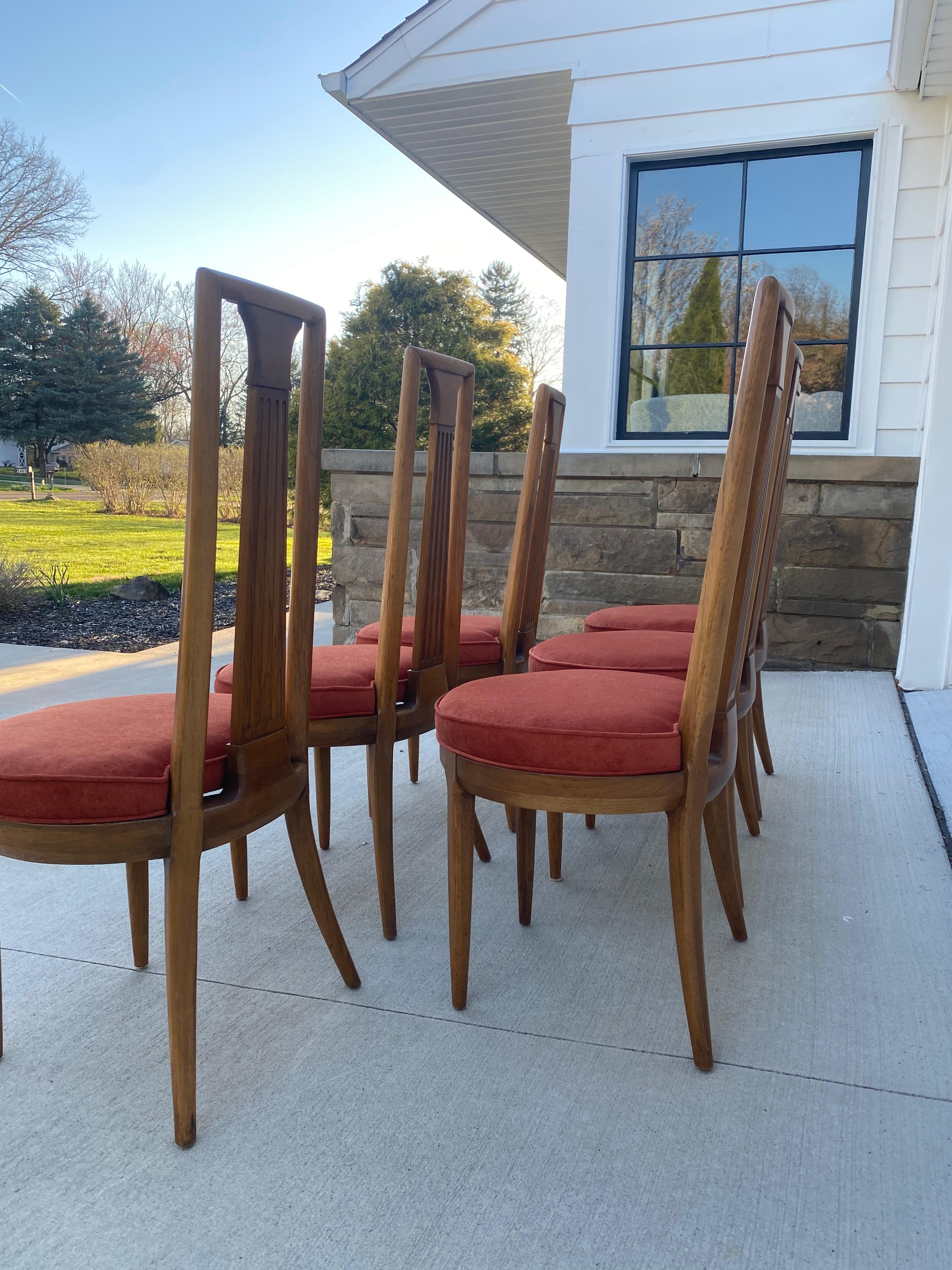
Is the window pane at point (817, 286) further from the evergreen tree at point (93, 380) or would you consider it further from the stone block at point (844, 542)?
the evergreen tree at point (93, 380)

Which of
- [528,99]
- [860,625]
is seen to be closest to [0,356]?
[528,99]

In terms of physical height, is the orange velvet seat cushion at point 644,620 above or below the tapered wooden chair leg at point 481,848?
above

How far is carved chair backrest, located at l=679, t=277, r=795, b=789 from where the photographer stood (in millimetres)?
1207

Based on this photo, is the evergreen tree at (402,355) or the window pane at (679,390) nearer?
the window pane at (679,390)

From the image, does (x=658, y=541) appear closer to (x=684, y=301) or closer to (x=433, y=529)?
(x=684, y=301)

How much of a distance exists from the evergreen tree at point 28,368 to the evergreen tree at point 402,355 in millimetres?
4698

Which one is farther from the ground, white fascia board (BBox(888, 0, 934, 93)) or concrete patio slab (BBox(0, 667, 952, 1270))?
white fascia board (BBox(888, 0, 934, 93))

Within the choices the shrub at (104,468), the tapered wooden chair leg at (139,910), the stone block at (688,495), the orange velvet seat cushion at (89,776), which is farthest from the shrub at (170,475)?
the orange velvet seat cushion at (89,776)

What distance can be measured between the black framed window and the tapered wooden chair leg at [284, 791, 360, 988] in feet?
11.0

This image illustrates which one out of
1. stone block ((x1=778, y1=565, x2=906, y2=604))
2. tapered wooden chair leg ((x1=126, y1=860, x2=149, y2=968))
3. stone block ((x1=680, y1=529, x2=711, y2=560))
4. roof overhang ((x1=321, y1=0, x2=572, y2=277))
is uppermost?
roof overhang ((x1=321, y1=0, x2=572, y2=277))

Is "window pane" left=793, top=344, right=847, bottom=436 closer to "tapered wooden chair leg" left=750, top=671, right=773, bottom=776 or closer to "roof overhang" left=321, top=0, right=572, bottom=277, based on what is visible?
"roof overhang" left=321, top=0, right=572, bottom=277

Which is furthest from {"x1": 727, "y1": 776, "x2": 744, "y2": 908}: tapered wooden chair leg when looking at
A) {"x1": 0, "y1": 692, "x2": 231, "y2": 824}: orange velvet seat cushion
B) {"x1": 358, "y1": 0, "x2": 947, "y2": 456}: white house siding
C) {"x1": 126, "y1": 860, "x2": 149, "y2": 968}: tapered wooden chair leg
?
{"x1": 358, "y1": 0, "x2": 947, "y2": 456}: white house siding

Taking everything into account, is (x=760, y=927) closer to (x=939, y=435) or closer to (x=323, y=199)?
(x=939, y=435)

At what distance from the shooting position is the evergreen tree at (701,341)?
4230mm
